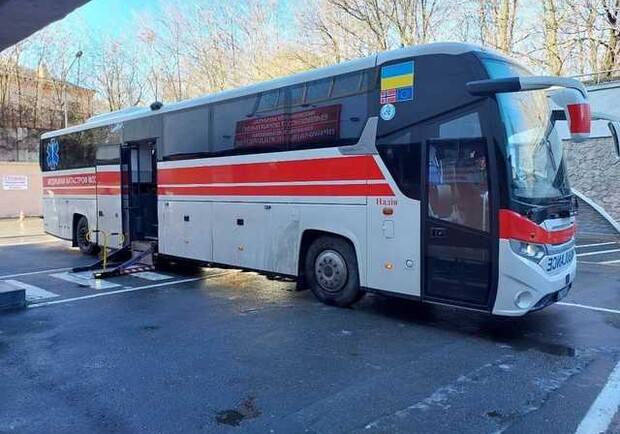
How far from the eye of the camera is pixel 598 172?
17.8 meters

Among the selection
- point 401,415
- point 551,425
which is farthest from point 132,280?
point 551,425

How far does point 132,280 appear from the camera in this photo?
10.4 metres

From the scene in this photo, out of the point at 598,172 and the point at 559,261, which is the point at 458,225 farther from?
the point at 598,172

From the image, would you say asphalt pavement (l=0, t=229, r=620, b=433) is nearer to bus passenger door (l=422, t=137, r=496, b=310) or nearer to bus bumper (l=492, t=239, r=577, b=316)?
bus bumper (l=492, t=239, r=577, b=316)

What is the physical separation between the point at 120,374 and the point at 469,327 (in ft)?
13.5

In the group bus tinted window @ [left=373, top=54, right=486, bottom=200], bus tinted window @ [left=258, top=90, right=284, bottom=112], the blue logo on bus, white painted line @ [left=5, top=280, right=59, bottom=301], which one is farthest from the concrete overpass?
the blue logo on bus

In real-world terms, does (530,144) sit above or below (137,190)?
above

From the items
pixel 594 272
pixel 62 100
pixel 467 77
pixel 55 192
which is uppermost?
pixel 62 100

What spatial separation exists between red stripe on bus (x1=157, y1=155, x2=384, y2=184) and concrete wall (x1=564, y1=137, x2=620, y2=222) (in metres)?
13.5

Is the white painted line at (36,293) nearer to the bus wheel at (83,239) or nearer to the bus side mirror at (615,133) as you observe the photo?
the bus wheel at (83,239)

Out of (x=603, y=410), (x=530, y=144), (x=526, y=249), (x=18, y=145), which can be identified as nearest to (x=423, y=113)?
(x=530, y=144)

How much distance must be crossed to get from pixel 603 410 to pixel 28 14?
661 cm

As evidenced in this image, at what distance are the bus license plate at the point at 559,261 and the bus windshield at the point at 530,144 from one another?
2.23ft

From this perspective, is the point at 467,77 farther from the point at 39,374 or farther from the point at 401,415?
the point at 39,374
